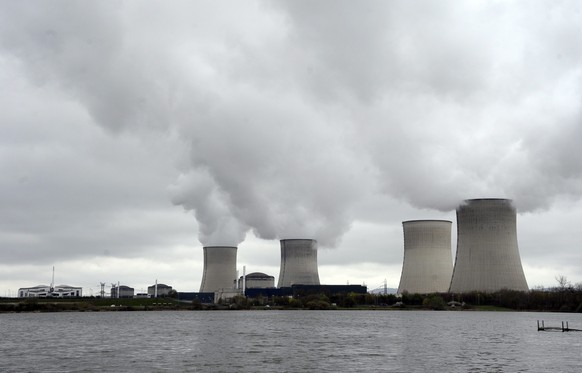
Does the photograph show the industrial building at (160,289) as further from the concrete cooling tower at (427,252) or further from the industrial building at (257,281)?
the concrete cooling tower at (427,252)

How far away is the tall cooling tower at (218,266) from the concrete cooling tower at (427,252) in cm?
2566

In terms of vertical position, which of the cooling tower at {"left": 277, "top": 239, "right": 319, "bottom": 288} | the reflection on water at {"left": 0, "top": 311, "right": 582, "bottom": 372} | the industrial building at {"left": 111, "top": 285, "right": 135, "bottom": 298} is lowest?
the reflection on water at {"left": 0, "top": 311, "right": 582, "bottom": 372}

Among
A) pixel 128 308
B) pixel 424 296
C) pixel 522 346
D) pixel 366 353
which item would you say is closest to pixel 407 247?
pixel 424 296

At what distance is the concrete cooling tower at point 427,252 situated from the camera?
198 feet

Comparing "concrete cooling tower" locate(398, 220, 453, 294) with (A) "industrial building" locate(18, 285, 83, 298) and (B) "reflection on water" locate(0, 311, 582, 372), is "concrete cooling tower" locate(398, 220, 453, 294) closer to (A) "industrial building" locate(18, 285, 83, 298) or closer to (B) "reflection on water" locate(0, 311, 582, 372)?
(B) "reflection on water" locate(0, 311, 582, 372)

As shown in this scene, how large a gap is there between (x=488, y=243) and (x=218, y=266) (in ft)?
120

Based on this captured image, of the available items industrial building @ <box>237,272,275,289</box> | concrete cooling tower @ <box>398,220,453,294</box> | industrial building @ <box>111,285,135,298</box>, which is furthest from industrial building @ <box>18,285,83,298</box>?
concrete cooling tower @ <box>398,220,453,294</box>

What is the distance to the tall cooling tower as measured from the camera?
3219 inches

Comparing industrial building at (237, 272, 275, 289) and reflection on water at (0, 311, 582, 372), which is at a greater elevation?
industrial building at (237, 272, 275, 289)

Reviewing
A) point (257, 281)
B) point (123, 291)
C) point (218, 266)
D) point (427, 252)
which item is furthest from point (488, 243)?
point (123, 291)

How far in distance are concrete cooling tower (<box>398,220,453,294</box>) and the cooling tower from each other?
17.4 m

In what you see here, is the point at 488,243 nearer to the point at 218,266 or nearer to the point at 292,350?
the point at 292,350

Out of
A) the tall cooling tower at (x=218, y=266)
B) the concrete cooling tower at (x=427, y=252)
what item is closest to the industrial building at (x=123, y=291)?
the tall cooling tower at (x=218, y=266)

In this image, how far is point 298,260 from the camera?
78.9 meters
